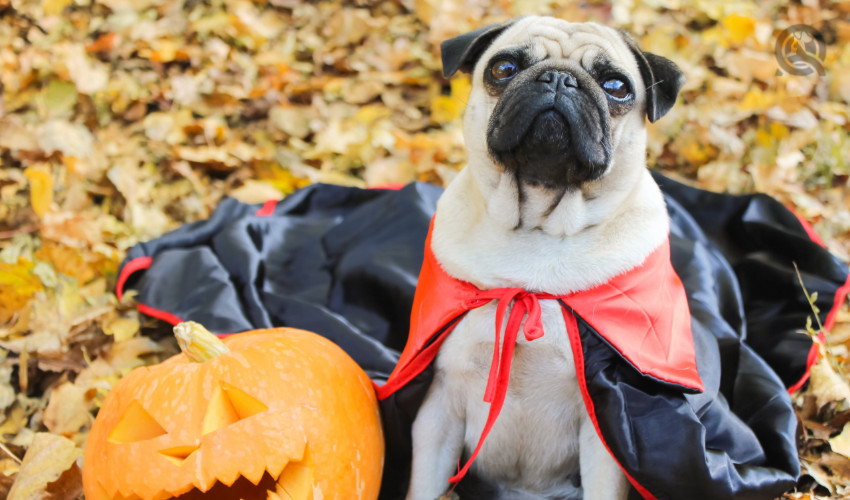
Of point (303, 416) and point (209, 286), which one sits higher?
point (303, 416)

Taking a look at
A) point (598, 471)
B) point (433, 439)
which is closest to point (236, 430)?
point (433, 439)

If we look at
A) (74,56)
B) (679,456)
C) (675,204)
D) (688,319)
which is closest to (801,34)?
(675,204)

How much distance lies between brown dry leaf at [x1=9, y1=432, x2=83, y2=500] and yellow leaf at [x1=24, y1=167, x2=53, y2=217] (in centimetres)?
155

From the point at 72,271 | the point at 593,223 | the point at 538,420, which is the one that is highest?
the point at 593,223

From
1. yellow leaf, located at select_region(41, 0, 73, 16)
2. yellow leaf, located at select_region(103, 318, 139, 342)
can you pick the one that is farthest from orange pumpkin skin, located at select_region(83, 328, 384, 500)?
yellow leaf, located at select_region(41, 0, 73, 16)

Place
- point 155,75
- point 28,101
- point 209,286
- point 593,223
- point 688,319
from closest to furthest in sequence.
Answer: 1. point 593,223
2. point 688,319
3. point 209,286
4. point 28,101
5. point 155,75

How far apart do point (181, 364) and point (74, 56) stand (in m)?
3.32

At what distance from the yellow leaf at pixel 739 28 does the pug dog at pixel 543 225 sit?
9.61 ft

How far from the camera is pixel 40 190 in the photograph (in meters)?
3.33

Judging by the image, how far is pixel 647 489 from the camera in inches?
69.4

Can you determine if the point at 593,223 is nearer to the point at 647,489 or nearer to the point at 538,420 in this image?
the point at 538,420

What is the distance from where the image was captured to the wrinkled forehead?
1907 millimetres

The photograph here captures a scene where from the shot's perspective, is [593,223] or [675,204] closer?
[593,223]

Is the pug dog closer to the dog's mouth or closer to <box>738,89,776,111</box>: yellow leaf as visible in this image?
the dog's mouth
